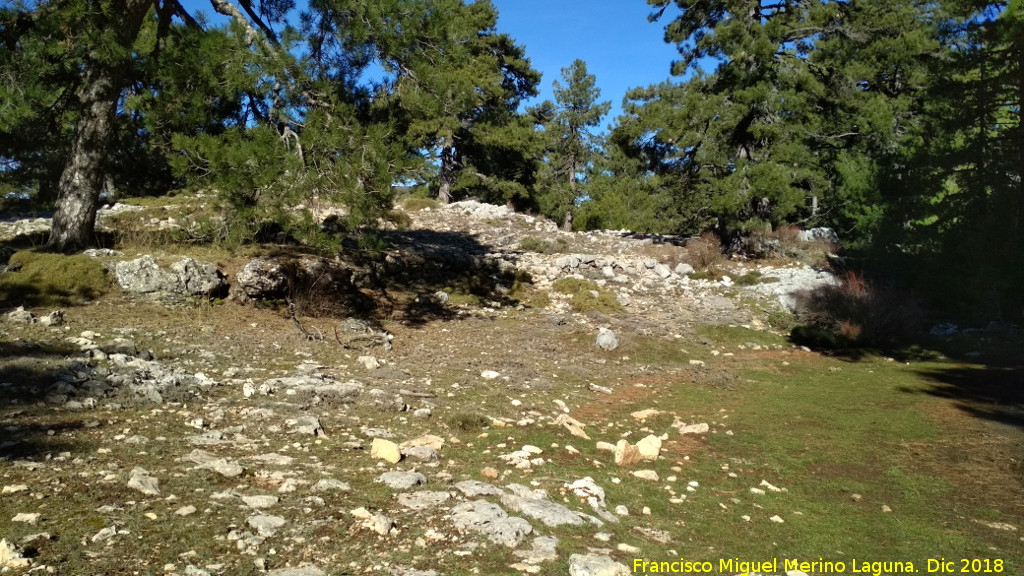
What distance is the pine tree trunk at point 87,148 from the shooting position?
9016 millimetres

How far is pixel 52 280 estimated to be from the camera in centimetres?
803

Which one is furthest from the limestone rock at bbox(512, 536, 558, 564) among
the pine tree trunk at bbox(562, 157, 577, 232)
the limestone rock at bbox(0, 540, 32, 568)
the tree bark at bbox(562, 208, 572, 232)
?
the tree bark at bbox(562, 208, 572, 232)

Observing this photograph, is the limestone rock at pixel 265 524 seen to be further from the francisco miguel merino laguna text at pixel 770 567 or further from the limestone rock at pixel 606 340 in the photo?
the limestone rock at pixel 606 340

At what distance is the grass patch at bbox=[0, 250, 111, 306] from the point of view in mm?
7738

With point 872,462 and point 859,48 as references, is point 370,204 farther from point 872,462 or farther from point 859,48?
point 859,48

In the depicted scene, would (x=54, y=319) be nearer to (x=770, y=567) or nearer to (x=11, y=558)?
(x=11, y=558)

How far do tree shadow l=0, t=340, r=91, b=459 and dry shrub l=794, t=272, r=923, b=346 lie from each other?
457 inches

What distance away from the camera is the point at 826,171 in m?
23.6

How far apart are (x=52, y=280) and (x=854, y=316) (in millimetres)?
13041

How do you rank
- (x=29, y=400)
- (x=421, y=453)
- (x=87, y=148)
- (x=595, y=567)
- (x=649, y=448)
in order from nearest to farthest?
1. (x=595, y=567)
2. (x=421, y=453)
3. (x=29, y=400)
4. (x=649, y=448)
5. (x=87, y=148)

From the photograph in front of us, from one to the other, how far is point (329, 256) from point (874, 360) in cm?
962

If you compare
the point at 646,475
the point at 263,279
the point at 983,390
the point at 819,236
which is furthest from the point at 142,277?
the point at 819,236

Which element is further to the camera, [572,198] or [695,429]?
[572,198]
